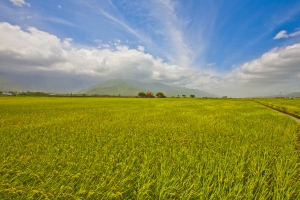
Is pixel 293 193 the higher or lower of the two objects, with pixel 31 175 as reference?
lower

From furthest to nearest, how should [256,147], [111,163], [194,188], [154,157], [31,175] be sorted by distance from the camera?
[256,147] → [154,157] → [111,163] → [31,175] → [194,188]

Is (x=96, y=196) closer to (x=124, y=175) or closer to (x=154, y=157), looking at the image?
(x=124, y=175)

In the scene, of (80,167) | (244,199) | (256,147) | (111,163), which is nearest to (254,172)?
(244,199)

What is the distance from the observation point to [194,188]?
2633 millimetres

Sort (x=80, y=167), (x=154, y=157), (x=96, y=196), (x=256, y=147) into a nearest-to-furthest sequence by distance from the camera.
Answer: (x=96, y=196) → (x=80, y=167) → (x=154, y=157) → (x=256, y=147)

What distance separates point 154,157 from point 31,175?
2517 mm

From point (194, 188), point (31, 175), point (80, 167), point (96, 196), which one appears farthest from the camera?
point (80, 167)

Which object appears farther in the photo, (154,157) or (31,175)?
(154,157)

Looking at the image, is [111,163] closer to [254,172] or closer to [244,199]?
[244,199]

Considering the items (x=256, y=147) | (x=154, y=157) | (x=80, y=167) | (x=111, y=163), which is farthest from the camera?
(x=256, y=147)

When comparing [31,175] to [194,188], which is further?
[31,175]

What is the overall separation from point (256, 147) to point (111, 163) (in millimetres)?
4699

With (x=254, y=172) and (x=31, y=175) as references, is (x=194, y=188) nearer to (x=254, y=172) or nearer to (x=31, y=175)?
(x=254, y=172)

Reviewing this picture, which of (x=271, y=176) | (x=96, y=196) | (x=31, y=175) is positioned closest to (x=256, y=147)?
(x=271, y=176)
